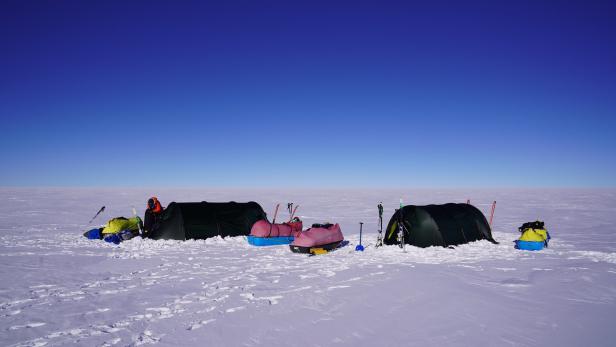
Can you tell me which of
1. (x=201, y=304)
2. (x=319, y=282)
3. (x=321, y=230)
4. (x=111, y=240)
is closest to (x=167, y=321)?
(x=201, y=304)

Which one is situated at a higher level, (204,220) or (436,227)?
(204,220)

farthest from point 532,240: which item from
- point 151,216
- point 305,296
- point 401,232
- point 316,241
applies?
point 151,216

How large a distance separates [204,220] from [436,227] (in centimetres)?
939

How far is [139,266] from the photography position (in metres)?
Result: 11.3

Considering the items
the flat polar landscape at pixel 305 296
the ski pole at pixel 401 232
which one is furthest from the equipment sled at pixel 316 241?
the ski pole at pixel 401 232

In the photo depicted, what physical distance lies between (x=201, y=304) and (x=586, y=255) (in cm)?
1272

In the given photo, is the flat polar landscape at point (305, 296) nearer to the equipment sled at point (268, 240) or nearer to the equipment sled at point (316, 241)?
the equipment sled at point (316, 241)

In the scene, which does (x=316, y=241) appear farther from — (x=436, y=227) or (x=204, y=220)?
(x=204, y=220)

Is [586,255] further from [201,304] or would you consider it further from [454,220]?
[201,304]

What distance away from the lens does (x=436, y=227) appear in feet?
47.2

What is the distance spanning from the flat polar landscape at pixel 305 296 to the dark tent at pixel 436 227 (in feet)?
2.10

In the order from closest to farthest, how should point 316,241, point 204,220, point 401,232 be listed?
point 316,241, point 401,232, point 204,220

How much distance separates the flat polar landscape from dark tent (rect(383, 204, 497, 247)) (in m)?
0.64

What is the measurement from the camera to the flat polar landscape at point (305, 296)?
20.5 ft
